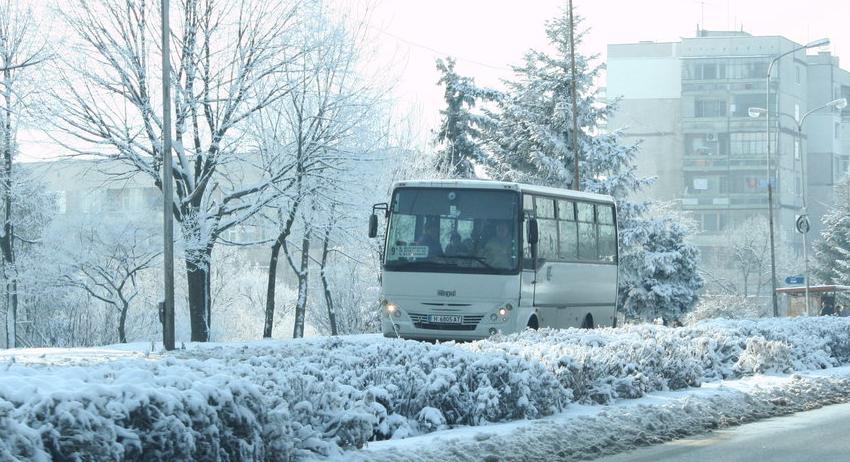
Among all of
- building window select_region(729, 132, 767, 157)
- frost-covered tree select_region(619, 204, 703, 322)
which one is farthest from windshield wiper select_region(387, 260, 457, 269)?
building window select_region(729, 132, 767, 157)

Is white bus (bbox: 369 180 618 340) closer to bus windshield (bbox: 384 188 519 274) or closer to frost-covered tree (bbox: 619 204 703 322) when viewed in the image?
bus windshield (bbox: 384 188 519 274)

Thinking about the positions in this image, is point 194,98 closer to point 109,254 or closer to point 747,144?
point 109,254

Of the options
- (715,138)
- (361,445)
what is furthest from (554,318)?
(715,138)

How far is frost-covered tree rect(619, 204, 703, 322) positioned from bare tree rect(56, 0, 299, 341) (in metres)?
25.9

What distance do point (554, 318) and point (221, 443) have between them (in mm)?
18194

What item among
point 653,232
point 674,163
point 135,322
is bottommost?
point 135,322

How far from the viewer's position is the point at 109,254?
44594 mm

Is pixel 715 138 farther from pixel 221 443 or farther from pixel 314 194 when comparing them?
pixel 221 443

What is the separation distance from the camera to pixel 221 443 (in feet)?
27.9

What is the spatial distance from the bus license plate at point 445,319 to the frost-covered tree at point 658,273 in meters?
34.9

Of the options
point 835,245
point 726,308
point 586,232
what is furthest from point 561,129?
point 835,245

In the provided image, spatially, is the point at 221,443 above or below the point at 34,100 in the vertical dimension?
below

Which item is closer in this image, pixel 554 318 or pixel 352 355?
pixel 352 355

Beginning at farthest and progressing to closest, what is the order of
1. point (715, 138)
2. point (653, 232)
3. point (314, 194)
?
point (715, 138) < point (653, 232) < point (314, 194)
